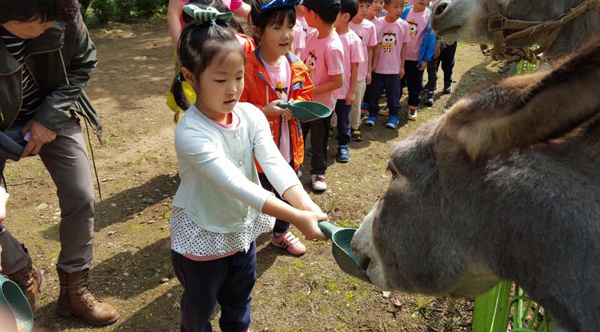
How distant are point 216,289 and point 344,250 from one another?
0.88 metres

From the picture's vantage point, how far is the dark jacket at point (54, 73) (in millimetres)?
2719

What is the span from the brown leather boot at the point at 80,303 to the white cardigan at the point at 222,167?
1.29 m

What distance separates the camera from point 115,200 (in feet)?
16.2

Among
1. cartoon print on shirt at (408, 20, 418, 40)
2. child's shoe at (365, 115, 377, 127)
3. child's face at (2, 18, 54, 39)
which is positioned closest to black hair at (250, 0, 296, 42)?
child's face at (2, 18, 54, 39)

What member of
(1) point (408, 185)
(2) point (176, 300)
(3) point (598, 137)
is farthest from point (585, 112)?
(2) point (176, 300)

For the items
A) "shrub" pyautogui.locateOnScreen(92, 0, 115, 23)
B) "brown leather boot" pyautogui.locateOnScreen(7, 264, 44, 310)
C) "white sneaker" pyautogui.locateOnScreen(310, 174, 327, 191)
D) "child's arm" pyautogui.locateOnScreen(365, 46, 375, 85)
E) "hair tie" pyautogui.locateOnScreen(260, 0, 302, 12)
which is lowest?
"white sneaker" pyautogui.locateOnScreen(310, 174, 327, 191)

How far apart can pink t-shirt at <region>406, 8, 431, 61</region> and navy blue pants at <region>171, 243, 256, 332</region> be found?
5258 millimetres

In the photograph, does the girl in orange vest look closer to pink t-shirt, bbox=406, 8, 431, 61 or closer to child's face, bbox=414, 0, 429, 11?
pink t-shirt, bbox=406, 8, 431, 61

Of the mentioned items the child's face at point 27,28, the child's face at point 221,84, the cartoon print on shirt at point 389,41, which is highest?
the child's face at point 27,28

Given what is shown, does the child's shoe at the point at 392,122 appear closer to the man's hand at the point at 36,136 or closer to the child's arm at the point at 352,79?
the child's arm at the point at 352,79

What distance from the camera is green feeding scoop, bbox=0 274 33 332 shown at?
1698mm

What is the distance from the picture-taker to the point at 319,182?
529 centimetres

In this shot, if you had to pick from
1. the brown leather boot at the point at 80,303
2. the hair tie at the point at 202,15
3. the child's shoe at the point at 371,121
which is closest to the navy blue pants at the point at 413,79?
the child's shoe at the point at 371,121

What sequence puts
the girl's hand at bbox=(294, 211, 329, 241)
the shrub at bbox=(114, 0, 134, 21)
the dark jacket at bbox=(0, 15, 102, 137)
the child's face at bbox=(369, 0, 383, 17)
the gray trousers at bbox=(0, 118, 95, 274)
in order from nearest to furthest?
the girl's hand at bbox=(294, 211, 329, 241), the dark jacket at bbox=(0, 15, 102, 137), the gray trousers at bbox=(0, 118, 95, 274), the child's face at bbox=(369, 0, 383, 17), the shrub at bbox=(114, 0, 134, 21)
